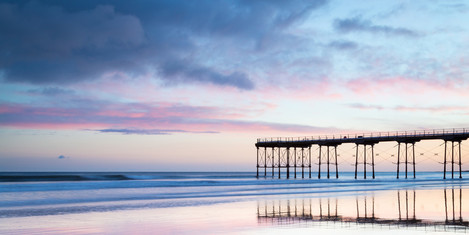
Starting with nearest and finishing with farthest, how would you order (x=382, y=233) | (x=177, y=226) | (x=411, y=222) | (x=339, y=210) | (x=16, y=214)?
(x=382, y=233) < (x=177, y=226) < (x=411, y=222) < (x=16, y=214) < (x=339, y=210)

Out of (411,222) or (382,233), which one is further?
(411,222)

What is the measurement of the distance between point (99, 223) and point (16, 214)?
4.78 meters

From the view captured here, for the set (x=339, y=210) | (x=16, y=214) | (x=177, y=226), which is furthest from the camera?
(x=339, y=210)

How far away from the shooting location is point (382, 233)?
1216 centimetres

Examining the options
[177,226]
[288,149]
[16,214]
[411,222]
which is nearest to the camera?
[177,226]

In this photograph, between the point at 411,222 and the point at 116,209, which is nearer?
the point at 411,222

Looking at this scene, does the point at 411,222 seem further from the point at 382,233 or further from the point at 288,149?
the point at 288,149

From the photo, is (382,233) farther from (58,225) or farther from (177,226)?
(58,225)

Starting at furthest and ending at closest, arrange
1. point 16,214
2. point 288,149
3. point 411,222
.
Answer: point 288,149, point 16,214, point 411,222

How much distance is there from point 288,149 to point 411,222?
5134 centimetres

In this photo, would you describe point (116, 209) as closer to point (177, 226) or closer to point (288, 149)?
point (177, 226)

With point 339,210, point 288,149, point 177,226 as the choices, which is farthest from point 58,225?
point 288,149

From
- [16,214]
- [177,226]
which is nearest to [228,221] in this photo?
[177,226]

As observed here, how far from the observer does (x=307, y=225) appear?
13898 millimetres
